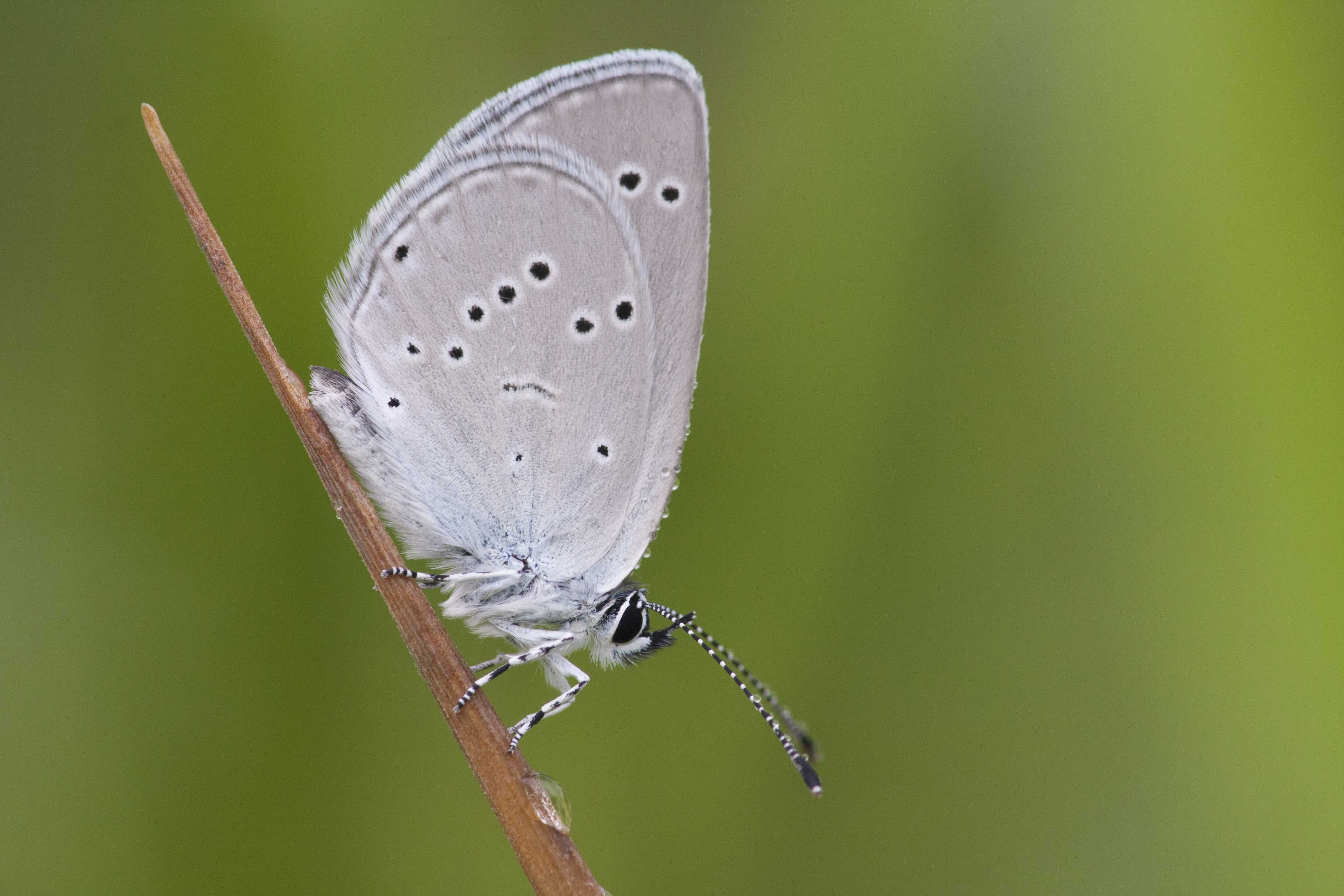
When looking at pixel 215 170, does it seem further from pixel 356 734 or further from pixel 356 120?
pixel 356 734

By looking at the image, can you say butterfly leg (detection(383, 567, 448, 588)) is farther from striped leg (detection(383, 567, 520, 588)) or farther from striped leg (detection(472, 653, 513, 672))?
striped leg (detection(472, 653, 513, 672))

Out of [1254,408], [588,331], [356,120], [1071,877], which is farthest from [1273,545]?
[356,120]

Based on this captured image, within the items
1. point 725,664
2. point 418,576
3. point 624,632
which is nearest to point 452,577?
point 418,576

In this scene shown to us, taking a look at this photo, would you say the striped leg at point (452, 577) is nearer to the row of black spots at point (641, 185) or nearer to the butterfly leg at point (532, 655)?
the butterfly leg at point (532, 655)

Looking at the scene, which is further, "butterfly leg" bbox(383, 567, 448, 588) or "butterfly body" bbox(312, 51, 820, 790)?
"butterfly body" bbox(312, 51, 820, 790)

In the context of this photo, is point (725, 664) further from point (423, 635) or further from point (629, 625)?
point (423, 635)

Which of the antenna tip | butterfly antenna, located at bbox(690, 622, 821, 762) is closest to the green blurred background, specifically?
butterfly antenna, located at bbox(690, 622, 821, 762)
